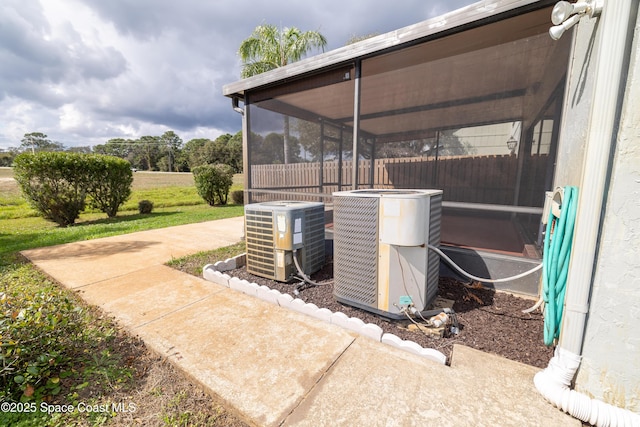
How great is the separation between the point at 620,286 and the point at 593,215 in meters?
0.36

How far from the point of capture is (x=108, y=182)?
8477 mm

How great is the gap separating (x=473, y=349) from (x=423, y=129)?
555 cm

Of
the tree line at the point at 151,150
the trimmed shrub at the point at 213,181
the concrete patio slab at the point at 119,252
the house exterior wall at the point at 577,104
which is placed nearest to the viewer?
the house exterior wall at the point at 577,104

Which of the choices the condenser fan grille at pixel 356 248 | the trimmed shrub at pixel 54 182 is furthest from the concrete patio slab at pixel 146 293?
the trimmed shrub at pixel 54 182

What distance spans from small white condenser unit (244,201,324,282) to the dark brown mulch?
0.25m

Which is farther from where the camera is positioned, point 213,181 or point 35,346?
point 213,181

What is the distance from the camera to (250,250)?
3119 millimetres

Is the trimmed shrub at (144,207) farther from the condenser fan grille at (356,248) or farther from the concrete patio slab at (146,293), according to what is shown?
the condenser fan grille at (356,248)

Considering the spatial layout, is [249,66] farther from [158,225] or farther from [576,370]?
[576,370]

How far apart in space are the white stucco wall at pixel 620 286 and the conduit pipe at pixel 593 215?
0.03 meters

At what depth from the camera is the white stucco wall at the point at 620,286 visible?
1.15 m

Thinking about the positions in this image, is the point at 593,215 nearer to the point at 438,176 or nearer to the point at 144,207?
the point at 438,176

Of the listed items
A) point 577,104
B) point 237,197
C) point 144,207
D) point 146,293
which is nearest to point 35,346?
point 146,293

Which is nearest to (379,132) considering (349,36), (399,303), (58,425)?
(399,303)
